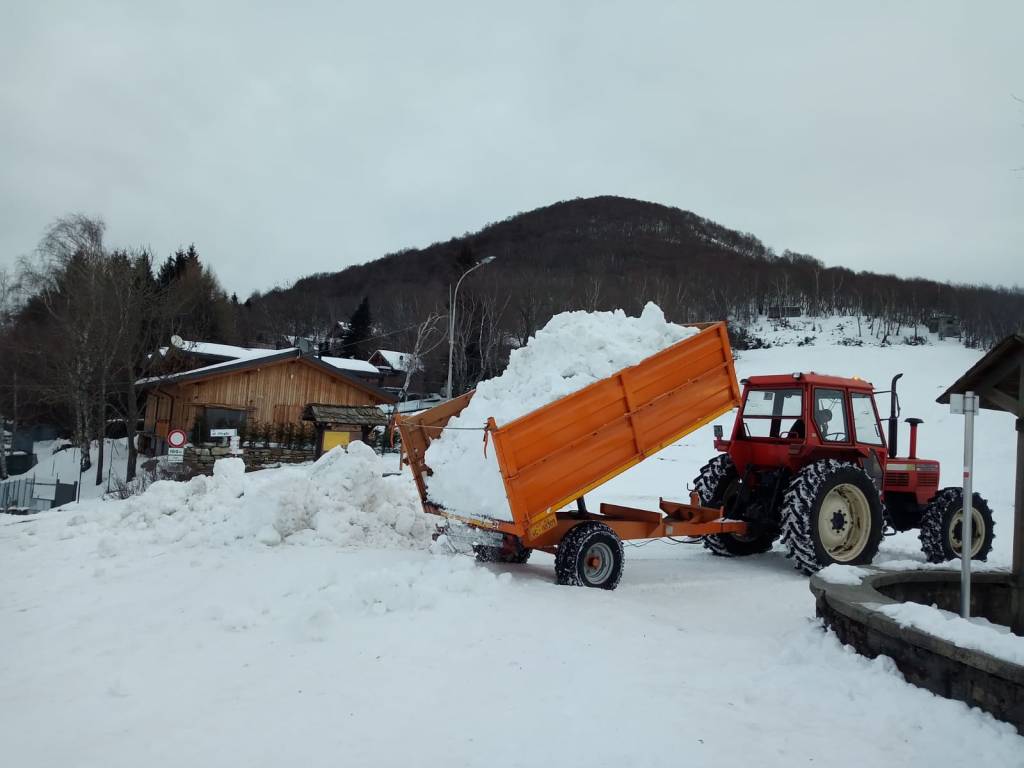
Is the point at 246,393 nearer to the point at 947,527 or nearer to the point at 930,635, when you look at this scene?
the point at 947,527

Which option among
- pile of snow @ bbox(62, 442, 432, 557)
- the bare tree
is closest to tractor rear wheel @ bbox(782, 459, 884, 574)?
pile of snow @ bbox(62, 442, 432, 557)

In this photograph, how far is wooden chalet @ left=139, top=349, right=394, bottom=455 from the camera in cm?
2392

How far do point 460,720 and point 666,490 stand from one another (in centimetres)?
1497

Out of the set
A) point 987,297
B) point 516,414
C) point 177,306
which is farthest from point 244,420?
point 987,297

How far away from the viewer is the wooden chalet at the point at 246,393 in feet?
78.5

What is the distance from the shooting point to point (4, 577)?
23.5 ft

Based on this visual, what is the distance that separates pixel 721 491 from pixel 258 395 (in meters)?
19.8

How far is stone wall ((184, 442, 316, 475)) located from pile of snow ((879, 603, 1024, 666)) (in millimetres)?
21818

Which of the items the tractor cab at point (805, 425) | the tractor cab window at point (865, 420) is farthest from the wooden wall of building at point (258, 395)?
the tractor cab window at point (865, 420)

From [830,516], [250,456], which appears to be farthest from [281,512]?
[250,456]

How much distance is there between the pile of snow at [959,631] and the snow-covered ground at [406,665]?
0.39 m

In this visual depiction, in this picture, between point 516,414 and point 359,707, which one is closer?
point 359,707

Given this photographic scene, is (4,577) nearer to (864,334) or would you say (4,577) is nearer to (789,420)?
(789,420)

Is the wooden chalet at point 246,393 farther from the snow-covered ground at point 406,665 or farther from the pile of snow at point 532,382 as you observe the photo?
the pile of snow at point 532,382
